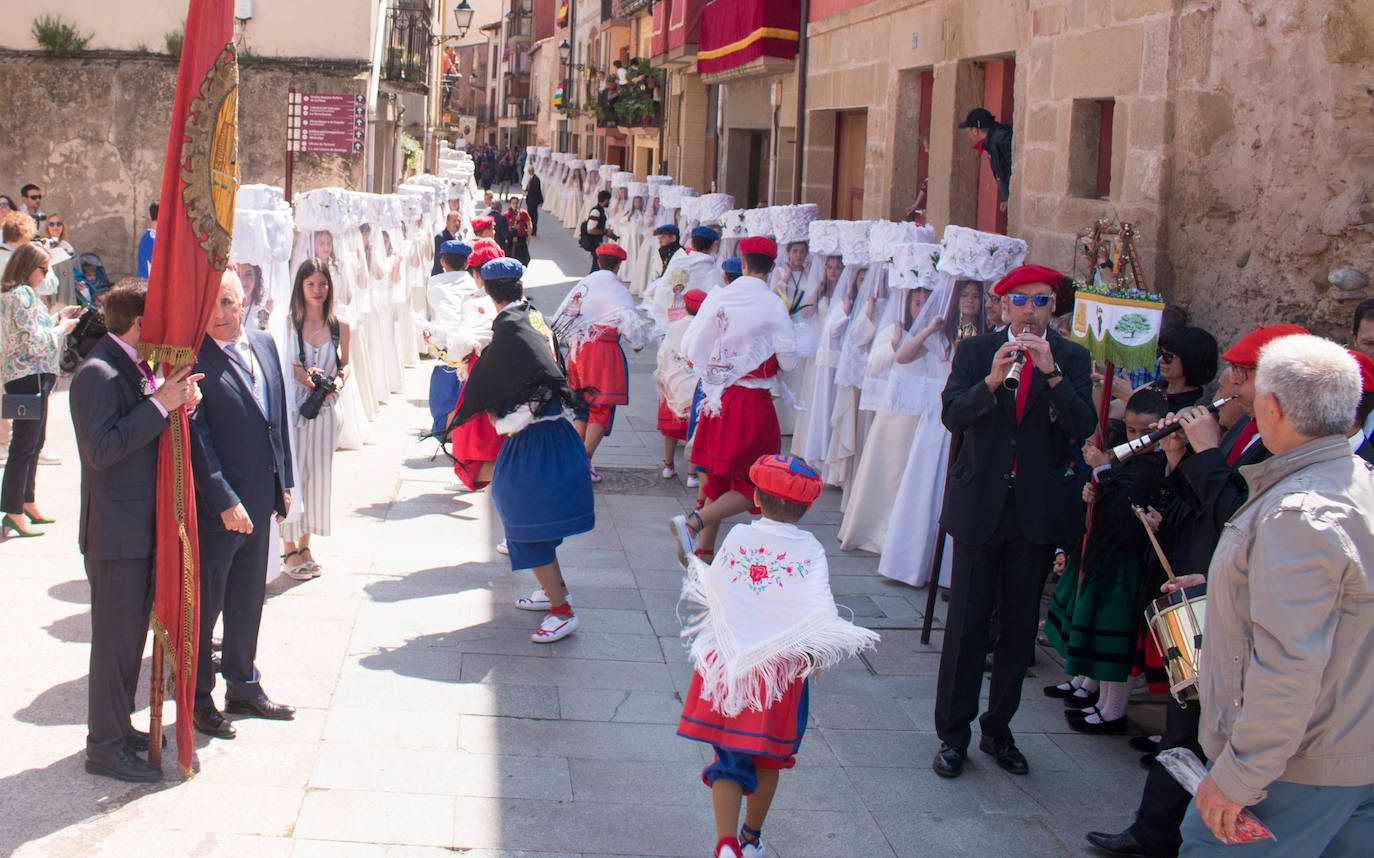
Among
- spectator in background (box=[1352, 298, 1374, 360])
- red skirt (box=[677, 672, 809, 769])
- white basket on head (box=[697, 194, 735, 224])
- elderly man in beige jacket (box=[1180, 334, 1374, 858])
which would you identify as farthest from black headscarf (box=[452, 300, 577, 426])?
white basket on head (box=[697, 194, 735, 224])

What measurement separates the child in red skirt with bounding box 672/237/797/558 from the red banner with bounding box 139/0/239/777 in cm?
→ 354

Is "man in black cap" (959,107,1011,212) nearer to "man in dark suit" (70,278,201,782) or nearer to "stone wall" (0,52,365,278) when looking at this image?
"man in dark suit" (70,278,201,782)

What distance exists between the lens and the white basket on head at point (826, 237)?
9389 millimetres

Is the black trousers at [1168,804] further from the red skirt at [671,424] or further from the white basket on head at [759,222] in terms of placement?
the white basket on head at [759,222]

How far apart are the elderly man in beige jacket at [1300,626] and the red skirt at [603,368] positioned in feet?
22.1

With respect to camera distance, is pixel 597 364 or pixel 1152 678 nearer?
pixel 1152 678

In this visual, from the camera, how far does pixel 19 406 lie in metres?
7.27

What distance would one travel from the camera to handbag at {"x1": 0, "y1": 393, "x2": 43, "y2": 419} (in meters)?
7.26

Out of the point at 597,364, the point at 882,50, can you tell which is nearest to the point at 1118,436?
the point at 597,364

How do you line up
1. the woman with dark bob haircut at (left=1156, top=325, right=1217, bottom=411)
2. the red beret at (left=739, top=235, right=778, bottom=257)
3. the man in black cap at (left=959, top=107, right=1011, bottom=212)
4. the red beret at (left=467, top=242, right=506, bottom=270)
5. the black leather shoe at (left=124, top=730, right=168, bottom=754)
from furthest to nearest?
the red beret at (left=467, top=242, right=506, bottom=270), the man in black cap at (left=959, top=107, right=1011, bottom=212), the red beret at (left=739, top=235, right=778, bottom=257), the woman with dark bob haircut at (left=1156, top=325, right=1217, bottom=411), the black leather shoe at (left=124, top=730, right=168, bottom=754)

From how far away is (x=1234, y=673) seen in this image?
3.21 m

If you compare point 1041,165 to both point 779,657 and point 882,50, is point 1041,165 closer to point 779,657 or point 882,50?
point 882,50

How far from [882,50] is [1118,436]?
7846mm

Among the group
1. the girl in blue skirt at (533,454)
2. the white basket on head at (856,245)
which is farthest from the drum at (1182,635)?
the white basket on head at (856,245)
